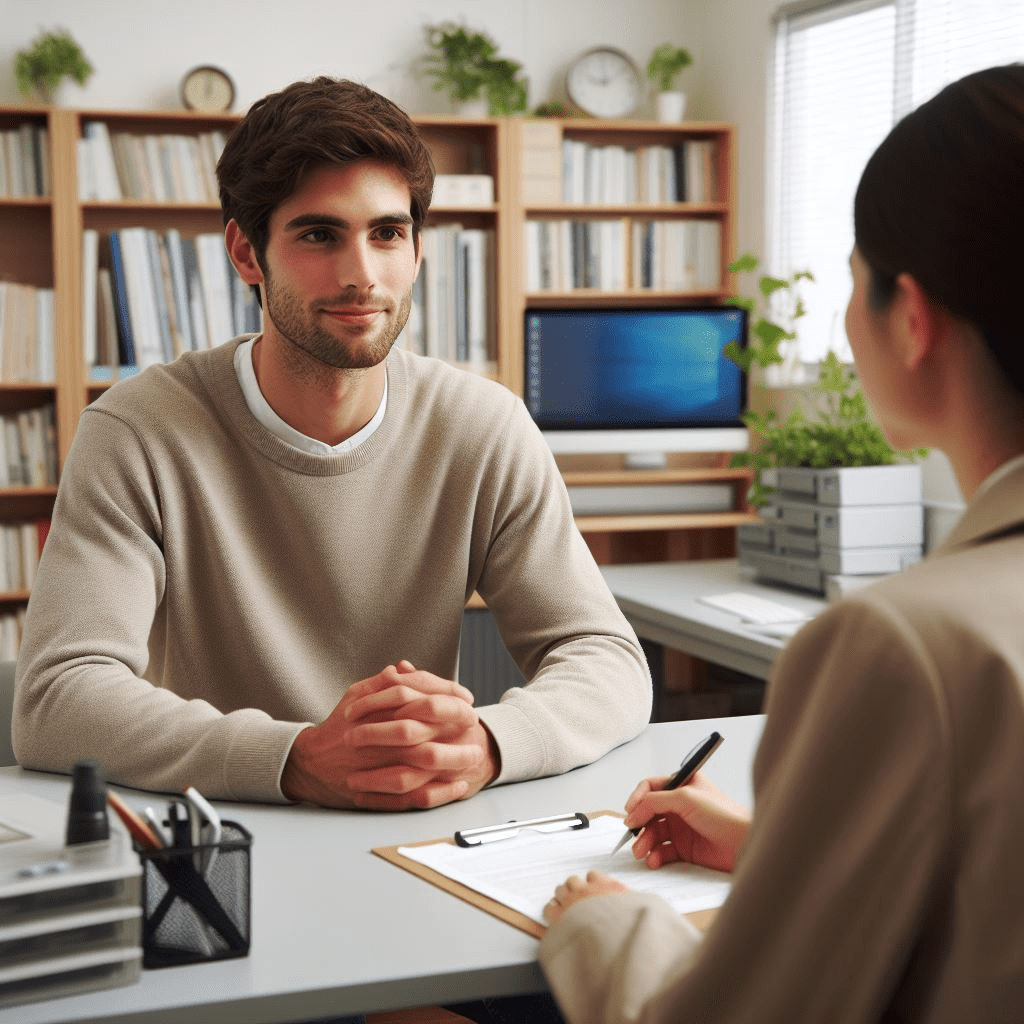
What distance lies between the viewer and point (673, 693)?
3939mm

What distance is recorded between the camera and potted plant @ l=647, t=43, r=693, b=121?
4.23 m

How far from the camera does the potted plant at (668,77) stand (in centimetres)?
423

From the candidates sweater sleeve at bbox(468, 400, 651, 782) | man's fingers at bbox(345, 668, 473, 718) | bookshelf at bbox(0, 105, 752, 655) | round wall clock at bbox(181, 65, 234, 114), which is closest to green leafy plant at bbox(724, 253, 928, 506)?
bookshelf at bbox(0, 105, 752, 655)

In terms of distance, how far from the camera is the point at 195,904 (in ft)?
2.94

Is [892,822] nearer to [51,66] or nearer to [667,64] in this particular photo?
[51,66]

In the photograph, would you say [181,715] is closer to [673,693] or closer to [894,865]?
[894,865]

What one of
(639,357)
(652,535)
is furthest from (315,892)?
(652,535)

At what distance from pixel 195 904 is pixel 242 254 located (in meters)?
1.10

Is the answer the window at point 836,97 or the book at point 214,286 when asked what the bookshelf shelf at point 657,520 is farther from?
the book at point 214,286

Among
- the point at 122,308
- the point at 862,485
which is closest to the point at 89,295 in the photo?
the point at 122,308

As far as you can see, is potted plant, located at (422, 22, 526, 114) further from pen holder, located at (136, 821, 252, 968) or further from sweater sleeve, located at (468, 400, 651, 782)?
pen holder, located at (136, 821, 252, 968)

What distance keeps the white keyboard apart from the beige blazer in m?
1.96

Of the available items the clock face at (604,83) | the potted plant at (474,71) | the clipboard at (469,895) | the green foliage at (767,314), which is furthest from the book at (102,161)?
the clipboard at (469,895)

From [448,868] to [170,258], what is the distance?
3.14 meters
